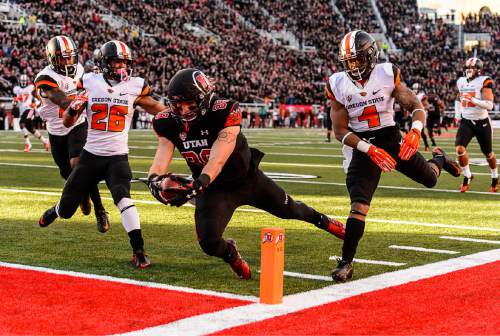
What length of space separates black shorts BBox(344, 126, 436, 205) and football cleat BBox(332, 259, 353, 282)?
1.81ft

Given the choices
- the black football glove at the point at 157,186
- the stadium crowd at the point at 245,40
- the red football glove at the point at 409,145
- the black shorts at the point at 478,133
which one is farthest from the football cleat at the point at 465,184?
the stadium crowd at the point at 245,40

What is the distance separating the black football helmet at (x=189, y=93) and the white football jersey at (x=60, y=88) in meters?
2.86

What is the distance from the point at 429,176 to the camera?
23.2 feet

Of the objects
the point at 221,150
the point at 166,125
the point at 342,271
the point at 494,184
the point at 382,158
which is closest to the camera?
the point at 221,150

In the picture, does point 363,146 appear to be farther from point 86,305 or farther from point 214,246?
point 86,305

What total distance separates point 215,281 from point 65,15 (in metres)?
35.5

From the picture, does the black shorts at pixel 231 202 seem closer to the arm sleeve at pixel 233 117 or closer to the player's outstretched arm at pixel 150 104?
the arm sleeve at pixel 233 117

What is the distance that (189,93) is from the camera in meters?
5.36

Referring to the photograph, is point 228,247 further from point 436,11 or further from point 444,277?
point 436,11

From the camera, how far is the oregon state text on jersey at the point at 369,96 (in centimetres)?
653

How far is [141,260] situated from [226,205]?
3.04ft

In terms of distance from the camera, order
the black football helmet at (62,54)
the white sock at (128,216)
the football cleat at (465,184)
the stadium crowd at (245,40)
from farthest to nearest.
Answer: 1. the stadium crowd at (245,40)
2. the football cleat at (465,184)
3. the black football helmet at (62,54)
4. the white sock at (128,216)

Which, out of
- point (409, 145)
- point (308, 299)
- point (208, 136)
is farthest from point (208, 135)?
point (409, 145)

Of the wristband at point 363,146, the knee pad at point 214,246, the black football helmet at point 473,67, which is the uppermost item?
the black football helmet at point 473,67
